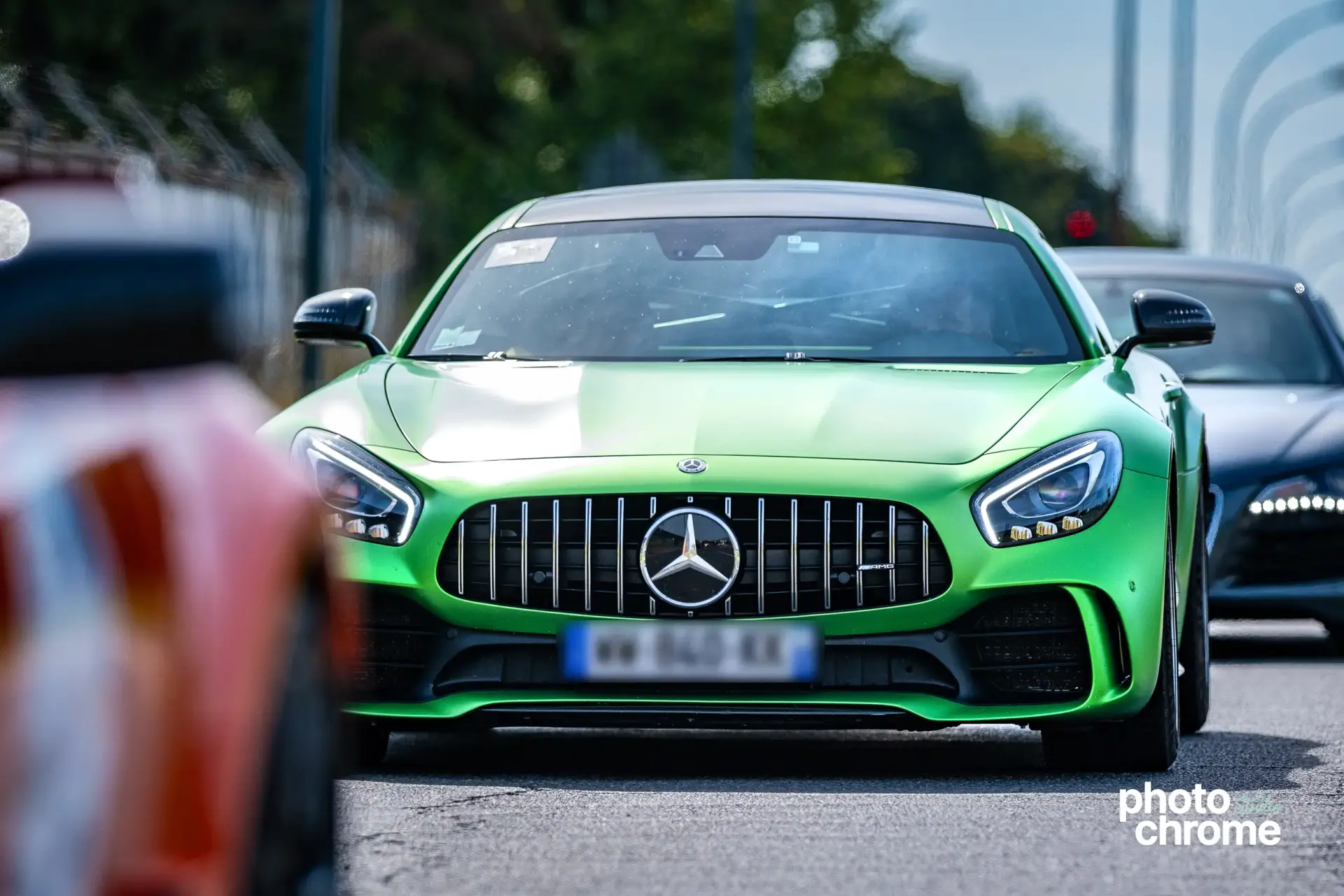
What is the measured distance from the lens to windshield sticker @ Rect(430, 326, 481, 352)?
765cm

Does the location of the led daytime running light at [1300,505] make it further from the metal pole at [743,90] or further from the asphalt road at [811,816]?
the metal pole at [743,90]

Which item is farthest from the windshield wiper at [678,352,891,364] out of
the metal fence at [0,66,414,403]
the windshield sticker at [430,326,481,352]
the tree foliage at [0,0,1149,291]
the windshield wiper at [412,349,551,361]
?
the tree foliage at [0,0,1149,291]

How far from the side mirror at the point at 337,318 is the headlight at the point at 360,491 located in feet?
3.59

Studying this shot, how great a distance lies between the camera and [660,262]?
310 inches

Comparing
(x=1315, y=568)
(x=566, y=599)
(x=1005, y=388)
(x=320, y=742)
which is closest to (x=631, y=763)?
(x=566, y=599)

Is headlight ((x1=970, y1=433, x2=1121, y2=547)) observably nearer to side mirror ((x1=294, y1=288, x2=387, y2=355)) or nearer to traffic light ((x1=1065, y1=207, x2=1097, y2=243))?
side mirror ((x1=294, y1=288, x2=387, y2=355))

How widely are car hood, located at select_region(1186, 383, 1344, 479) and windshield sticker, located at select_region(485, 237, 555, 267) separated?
3.82 metres

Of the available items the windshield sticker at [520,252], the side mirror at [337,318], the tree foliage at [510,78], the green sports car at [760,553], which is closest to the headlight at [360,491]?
the green sports car at [760,553]

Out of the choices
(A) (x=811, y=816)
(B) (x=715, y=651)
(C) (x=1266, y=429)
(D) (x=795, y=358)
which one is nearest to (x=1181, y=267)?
(C) (x=1266, y=429)

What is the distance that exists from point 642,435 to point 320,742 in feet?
9.00

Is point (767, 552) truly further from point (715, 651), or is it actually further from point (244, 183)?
point (244, 183)

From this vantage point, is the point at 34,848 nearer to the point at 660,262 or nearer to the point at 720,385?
the point at 720,385

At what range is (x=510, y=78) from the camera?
56.2m

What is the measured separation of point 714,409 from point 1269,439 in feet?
16.5
